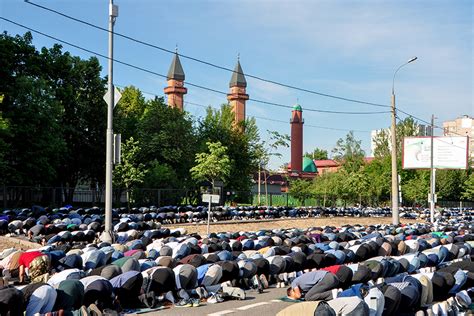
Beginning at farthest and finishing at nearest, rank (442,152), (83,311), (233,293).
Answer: (442,152) → (233,293) → (83,311)

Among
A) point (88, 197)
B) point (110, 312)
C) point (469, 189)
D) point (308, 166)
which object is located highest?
point (308, 166)

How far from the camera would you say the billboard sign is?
5091cm

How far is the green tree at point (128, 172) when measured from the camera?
4669 centimetres

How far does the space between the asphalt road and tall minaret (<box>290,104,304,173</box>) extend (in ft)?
320

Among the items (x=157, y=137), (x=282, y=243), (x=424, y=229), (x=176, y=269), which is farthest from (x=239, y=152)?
(x=176, y=269)

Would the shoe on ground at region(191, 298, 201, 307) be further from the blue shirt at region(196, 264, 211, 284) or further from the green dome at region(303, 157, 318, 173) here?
the green dome at region(303, 157, 318, 173)

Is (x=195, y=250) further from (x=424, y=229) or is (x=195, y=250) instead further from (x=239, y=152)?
(x=239, y=152)

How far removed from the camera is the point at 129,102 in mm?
71812

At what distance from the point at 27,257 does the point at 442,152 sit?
4397cm

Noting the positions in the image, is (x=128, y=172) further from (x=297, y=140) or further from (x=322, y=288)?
(x=297, y=140)

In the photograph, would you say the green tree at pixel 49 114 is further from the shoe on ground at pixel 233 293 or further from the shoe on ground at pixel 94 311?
the shoe on ground at pixel 94 311

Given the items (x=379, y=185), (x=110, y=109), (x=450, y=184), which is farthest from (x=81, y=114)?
(x=450, y=184)

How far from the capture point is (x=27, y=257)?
1475 centimetres

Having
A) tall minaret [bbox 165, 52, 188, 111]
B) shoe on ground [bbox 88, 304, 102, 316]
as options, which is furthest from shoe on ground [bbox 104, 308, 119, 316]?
tall minaret [bbox 165, 52, 188, 111]
